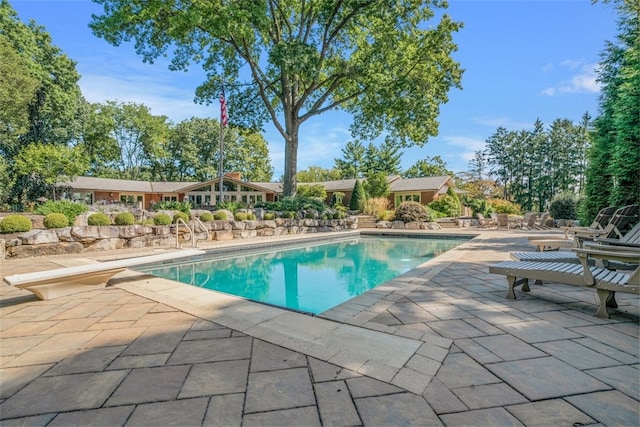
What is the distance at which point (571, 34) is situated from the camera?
704 cm

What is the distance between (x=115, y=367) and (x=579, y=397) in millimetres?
2559

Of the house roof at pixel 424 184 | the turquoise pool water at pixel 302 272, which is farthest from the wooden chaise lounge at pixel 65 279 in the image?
the house roof at pixel 424 184

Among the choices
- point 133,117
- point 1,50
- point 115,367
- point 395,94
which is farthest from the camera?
point 133,117

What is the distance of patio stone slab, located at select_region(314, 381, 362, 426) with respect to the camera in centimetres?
138

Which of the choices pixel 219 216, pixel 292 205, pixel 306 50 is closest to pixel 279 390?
pixel 219 216

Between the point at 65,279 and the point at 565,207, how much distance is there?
64.4ft

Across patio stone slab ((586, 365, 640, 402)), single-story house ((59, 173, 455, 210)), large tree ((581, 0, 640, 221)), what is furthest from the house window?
patio stone slab ((586, 365, 640, 402))

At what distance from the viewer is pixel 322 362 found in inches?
75.5

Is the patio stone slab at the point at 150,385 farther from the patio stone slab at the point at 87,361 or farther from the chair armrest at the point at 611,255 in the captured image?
the chair armrest at the point at 611,255

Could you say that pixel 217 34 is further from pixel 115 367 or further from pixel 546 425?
pixel 546 425

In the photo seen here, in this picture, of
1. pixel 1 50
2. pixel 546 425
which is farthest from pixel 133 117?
pixel 546 425

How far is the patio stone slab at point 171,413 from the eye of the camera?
1.37m

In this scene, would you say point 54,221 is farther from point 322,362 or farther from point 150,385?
point 322,362

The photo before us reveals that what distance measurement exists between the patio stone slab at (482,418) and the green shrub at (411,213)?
14.2 meters
